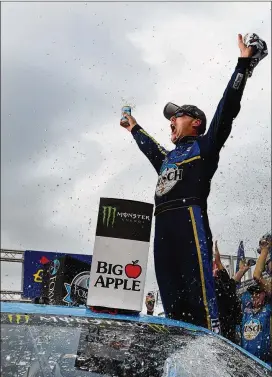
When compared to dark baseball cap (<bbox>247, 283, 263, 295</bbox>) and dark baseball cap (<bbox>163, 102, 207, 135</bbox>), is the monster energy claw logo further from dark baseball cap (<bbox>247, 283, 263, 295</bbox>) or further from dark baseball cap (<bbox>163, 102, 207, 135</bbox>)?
dark baseball cap (<bbox>247, 283, 263, 295</bbox>)

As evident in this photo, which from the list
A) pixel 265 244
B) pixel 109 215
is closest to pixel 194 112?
pixel 109 215

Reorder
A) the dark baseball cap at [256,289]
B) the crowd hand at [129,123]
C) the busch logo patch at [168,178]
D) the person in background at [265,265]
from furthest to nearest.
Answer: the dark baseball cap at [256,289] < the person in background at [265,265] < the crowd hand at [129,123] < the busch logo patch at [168,178]

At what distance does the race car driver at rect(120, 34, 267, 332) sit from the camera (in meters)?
4.33

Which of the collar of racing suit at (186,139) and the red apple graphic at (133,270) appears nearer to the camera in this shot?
the red apple graphic at (133,270)

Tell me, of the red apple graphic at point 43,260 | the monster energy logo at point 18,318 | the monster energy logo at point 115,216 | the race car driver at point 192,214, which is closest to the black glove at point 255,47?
the race car driver at point 192,214

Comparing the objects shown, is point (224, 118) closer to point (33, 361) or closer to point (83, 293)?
point (83, 293)

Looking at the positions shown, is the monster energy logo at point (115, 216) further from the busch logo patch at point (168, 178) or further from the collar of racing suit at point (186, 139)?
the collar of racing suit at point (186, 139)

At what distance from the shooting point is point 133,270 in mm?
3320

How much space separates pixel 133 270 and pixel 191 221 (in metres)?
1.23

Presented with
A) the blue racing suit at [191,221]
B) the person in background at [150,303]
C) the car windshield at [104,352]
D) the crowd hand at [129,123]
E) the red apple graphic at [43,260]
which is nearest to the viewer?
the car windshield at [104,352]

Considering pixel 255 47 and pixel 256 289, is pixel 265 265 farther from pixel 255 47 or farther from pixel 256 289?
pixel 255 47

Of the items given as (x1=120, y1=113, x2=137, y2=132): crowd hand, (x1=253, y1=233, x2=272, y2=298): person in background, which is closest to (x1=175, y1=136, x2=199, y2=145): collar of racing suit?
(x1=120, y1=113, x2=137, y2=132): crowd hand

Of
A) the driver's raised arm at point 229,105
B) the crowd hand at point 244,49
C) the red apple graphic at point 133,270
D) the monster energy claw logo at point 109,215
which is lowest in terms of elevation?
the red apple graphic at point 133,270

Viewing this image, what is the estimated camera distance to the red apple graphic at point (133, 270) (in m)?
3.30
